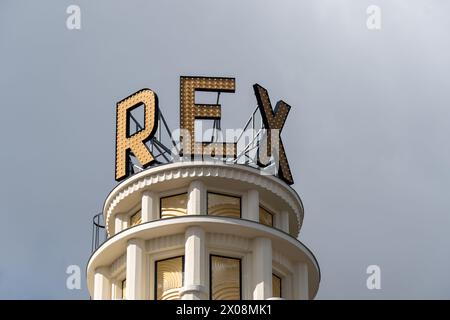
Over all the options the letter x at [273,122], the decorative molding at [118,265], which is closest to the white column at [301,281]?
the letter x at [273,122]

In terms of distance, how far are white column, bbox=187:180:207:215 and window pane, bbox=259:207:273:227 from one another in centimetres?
406

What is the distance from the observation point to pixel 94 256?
266ft

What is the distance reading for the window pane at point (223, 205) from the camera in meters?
79.6

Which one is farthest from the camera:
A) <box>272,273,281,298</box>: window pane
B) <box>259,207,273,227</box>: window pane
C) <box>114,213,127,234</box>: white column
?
<box>114,213,127,234</box>: white column

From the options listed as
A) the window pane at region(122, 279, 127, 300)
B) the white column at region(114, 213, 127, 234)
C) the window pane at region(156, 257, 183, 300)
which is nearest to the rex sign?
the white column at region(114, 213, 127, 234)

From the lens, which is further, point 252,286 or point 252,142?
point 252,142

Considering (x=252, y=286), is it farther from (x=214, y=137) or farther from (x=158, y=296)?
(x=214, y=137)

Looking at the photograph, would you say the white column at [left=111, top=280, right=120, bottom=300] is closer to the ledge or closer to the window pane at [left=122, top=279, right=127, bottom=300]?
the window pane at [left=122, top=279, right=127, bottom=300]

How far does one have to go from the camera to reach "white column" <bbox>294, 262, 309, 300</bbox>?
3157 inches

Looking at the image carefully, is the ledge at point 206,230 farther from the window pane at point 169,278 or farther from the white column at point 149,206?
the window pane at point 169,278

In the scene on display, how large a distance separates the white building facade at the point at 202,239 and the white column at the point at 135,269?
58 millimetres
